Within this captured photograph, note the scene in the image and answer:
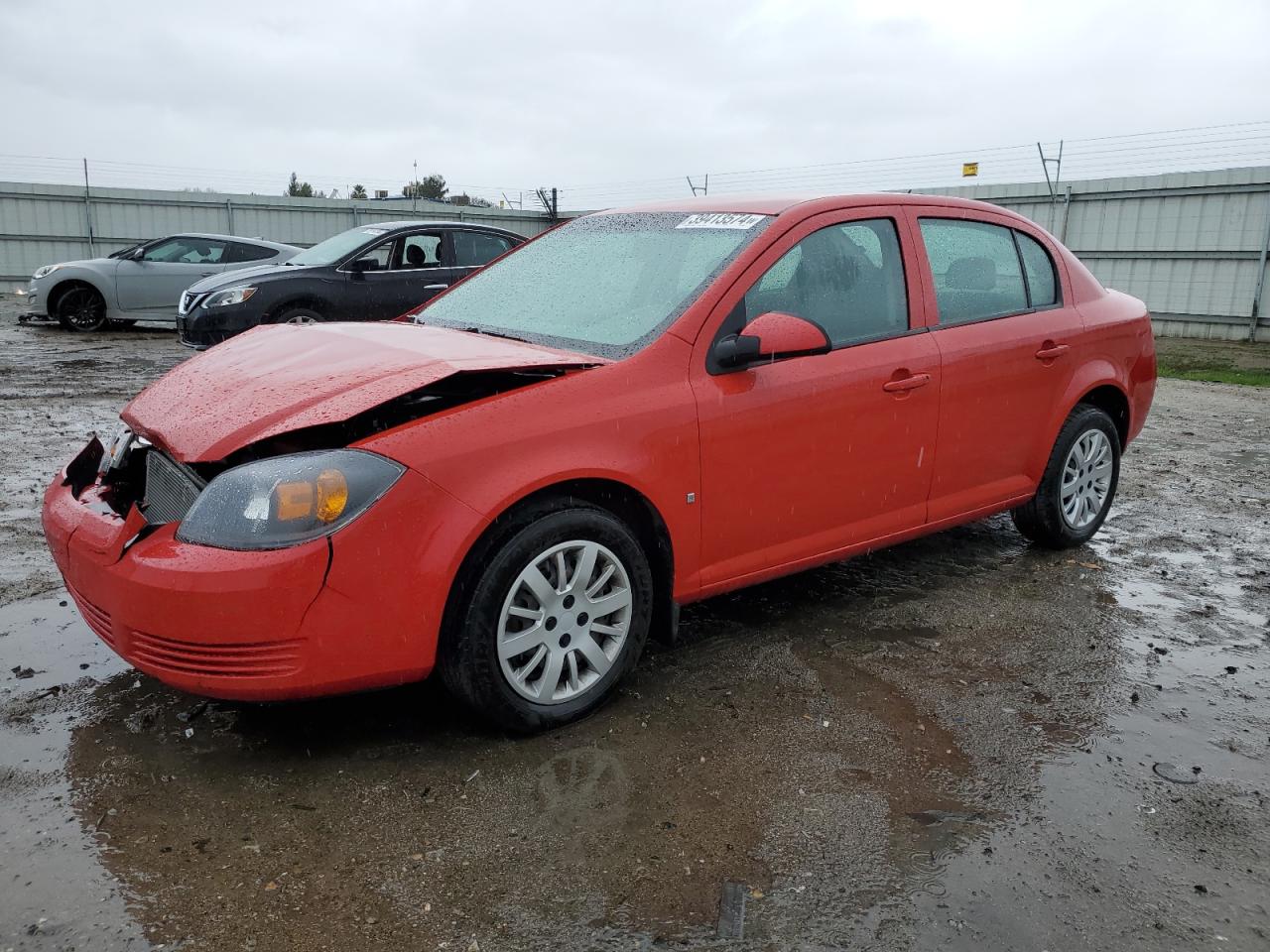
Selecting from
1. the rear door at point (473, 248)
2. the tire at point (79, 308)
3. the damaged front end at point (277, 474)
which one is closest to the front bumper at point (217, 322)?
the rear door at point (473, 248)

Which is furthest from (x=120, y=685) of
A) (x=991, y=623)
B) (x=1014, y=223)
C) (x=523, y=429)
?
(x=1014, y=223)

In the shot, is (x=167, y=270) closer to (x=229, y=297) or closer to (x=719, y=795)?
(x=229, y=297)

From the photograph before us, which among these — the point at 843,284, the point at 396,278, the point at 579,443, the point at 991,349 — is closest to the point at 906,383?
the point at 843,284

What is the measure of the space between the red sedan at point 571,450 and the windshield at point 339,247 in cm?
653

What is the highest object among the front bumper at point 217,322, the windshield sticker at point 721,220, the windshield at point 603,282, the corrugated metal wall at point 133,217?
the corrugated metal wall at point 133,217

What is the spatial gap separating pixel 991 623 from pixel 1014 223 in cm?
187

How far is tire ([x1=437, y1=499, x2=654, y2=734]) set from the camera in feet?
9.18

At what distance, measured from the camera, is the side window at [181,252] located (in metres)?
14.3

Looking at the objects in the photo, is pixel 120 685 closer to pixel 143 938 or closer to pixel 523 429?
pixel 143 938

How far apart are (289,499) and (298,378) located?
597 mm

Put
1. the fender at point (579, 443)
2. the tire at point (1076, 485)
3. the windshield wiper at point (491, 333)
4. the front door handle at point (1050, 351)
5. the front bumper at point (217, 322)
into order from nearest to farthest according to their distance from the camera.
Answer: the fender at point (579, 443)
the windshield wiper at point (491, 333)
the front door handle at point (1050, 351)
the tire at point (1076, 485)
the front bumper at point (217, 322)

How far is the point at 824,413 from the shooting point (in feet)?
11.7

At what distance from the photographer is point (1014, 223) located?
461 cm

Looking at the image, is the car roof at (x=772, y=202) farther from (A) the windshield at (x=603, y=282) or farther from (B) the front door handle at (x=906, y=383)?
(B) the front door handle at (x=906, y=383)
